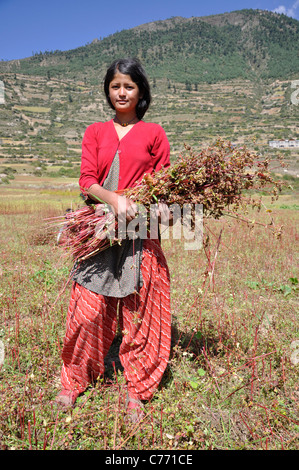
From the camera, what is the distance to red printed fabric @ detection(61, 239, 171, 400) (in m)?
1.70

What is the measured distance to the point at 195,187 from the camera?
1.68m

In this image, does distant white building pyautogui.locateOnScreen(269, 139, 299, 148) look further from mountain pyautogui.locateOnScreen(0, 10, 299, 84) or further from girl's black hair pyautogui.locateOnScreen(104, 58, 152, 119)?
mountain pyautogui.locateOnScreen(0, 10, 299, 84)

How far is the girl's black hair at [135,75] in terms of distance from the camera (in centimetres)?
168

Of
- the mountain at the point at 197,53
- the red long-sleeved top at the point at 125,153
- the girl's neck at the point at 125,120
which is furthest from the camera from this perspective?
the mountain at the point at 197,53

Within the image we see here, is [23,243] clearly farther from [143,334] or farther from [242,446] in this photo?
[242,446]

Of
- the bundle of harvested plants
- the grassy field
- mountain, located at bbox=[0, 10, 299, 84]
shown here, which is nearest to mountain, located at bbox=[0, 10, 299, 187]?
mountain, located at bbox=[0, 10, 299, 84]

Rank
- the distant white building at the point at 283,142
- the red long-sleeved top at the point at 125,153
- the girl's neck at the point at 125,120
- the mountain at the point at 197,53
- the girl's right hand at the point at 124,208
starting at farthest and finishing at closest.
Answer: the mountain at the point at 197,53 < the distant white building at the point at 283,142 < the girl's neck at the point at 125,120 < the red long-sleeved top at the point at 125,153 < the girl's right hand at the point at 124,208

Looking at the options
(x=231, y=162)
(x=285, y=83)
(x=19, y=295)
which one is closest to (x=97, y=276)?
(x=231, y=162)

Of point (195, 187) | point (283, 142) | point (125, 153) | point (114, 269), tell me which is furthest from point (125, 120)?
point (283, 142)

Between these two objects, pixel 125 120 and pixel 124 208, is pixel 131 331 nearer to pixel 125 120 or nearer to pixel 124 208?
pixel 124 208

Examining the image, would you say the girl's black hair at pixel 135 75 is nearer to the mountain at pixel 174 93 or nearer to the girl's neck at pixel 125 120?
the girl's neck at pixel 125 120

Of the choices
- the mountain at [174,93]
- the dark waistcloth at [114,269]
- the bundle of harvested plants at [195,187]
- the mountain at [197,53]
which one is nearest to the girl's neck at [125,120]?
the dark waistcloth at [114,269]

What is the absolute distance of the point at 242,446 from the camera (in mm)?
1412

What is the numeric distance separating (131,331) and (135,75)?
142 cm
